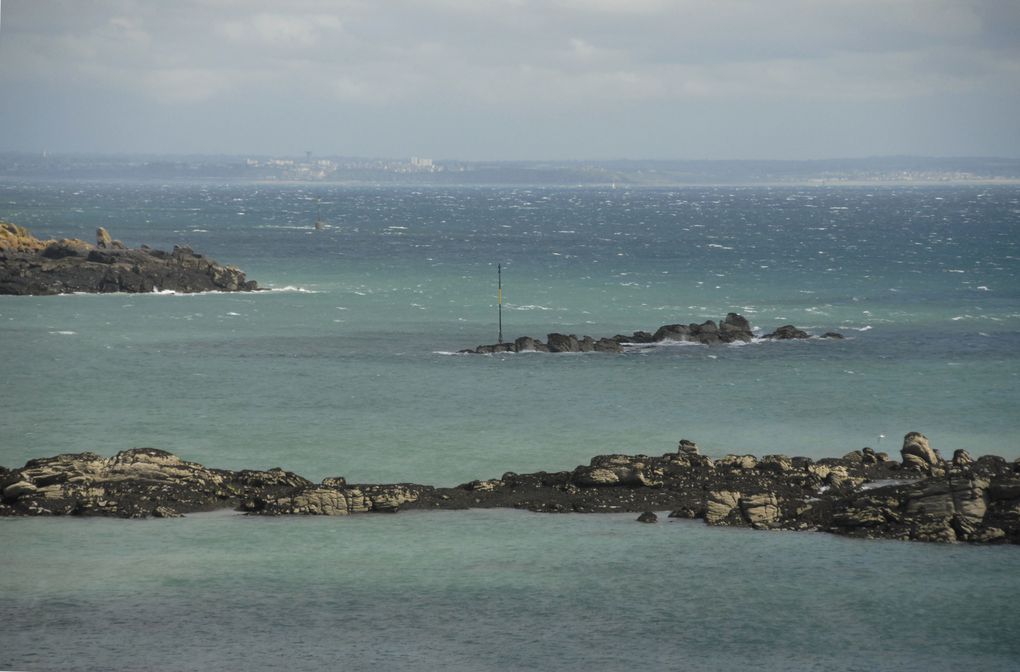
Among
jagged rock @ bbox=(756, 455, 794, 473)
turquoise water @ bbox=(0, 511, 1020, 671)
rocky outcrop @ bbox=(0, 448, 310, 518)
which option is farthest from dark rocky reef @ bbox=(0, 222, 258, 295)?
jagged rock @ bbox=(756, 455, 794, 473)

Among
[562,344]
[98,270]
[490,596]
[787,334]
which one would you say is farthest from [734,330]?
[98,270]

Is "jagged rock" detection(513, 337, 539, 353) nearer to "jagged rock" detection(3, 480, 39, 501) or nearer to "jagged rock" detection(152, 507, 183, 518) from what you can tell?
"jagged rock" detection(152, 507, 183, 518)

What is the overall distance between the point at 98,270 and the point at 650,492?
53.6m

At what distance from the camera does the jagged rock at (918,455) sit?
32.1 metres

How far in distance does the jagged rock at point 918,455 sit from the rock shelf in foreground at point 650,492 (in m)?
0.02

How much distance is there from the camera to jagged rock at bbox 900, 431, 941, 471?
105ft

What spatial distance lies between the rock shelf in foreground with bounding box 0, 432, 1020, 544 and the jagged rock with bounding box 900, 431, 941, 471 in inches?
0.9

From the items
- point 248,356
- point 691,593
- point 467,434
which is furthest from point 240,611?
point 248,356

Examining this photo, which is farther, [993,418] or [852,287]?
[852,287]

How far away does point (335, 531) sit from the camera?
91.5ft

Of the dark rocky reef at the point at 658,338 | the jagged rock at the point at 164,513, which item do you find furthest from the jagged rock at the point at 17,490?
the dark rocky reef at the point at 658,338

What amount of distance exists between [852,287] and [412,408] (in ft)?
151

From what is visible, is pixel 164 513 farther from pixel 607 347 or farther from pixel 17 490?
pixel 607 347

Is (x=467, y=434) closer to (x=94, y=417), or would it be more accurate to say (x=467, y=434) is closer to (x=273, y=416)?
(x=273, y=416)
